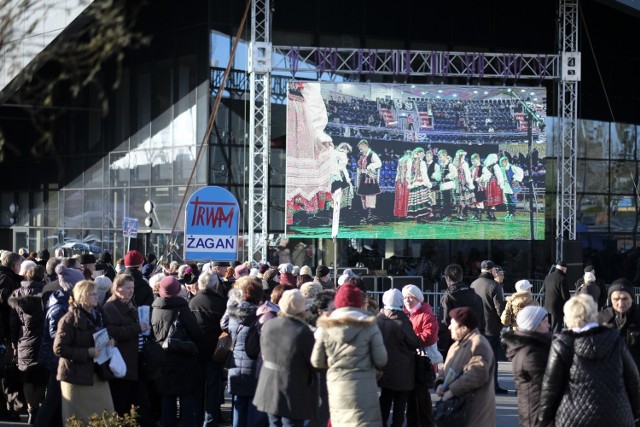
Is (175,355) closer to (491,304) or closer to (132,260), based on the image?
(132,260)

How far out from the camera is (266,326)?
952 cm

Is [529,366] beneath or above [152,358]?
above

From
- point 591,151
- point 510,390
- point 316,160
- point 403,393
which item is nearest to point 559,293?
point 510,390

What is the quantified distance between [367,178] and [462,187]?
2.67m

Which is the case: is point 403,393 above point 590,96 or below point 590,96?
below

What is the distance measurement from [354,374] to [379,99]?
20.3 metres

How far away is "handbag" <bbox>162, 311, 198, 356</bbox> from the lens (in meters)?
11.5

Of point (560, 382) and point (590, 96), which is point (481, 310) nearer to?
point (560, 382)

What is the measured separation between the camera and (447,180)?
96.4 ft

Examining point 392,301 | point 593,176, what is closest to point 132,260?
point 392,301

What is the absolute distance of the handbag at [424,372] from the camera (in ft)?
38.0

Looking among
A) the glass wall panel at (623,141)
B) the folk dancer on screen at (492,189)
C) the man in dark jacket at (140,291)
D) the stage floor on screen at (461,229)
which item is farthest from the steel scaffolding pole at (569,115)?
the man in dark jacket at (140,291)

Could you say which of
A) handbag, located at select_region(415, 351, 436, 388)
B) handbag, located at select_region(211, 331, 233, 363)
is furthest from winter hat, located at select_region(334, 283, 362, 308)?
handbag, located at select_region(211, 331, 233, 363)

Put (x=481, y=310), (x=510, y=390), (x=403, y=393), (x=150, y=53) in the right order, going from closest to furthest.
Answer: (x=403, y=393) < (x=481, y=310) < (x=510, y=390) < (x=150, y=53)
